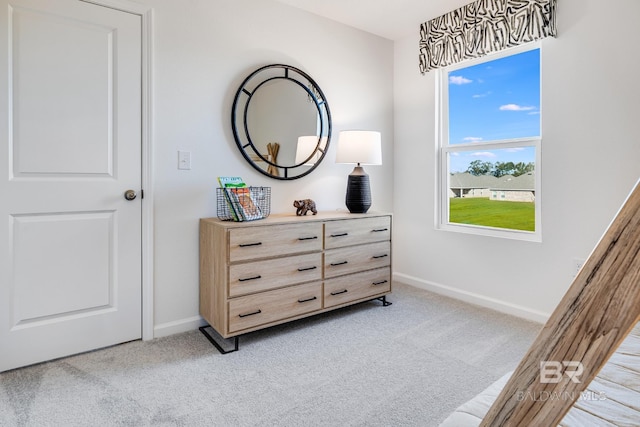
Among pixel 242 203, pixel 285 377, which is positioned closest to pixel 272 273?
pixel 242 203

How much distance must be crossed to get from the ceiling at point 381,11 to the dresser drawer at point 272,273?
1879mm

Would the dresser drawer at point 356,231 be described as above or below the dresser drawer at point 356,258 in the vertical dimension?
above

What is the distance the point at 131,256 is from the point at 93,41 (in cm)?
123

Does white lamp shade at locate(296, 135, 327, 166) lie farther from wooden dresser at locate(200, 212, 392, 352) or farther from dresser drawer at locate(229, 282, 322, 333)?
dresser drawer at locate(229, 282, 322, 333)

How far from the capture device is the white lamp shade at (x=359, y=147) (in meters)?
2.80

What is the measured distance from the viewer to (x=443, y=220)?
3258mm

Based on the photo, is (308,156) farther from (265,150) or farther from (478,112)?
(478,112)

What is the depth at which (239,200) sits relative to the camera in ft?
7.47

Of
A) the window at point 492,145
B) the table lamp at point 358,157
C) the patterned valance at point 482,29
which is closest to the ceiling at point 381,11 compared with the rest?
the patterned valance at point 482,29

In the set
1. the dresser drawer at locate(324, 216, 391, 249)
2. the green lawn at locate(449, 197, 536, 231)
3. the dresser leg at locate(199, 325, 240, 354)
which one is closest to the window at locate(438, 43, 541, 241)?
the green lawn at locate(449, 197, 536, 231)

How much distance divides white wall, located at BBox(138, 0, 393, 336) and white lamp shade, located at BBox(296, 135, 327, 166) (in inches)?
4.7

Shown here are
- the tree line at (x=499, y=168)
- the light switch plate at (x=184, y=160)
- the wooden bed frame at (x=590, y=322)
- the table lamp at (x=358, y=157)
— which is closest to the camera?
the wooden bed frame at (x=590, y=322)

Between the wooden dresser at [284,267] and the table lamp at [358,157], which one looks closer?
the wooden dresser at [284,267]

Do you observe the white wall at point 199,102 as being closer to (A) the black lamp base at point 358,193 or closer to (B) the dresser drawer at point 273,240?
(A) the black lamp base at point 358,193
